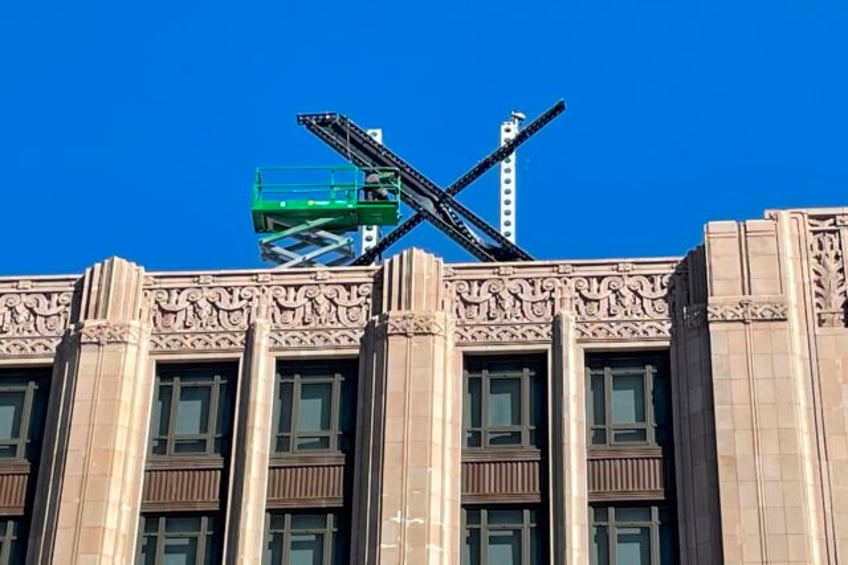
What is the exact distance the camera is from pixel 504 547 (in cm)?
3212

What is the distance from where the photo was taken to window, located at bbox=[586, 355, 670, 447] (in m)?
32.9

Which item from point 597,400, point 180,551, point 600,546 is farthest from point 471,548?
point 180,551

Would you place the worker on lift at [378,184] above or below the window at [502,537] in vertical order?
above

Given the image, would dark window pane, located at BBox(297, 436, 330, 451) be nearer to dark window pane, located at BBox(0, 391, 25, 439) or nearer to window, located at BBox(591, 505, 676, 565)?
window, located at BBox(591, 505, 676, 565)

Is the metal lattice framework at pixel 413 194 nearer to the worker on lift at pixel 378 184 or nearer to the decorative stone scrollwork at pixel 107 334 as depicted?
the worker on lift at pixel 378 184

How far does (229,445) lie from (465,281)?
616cm

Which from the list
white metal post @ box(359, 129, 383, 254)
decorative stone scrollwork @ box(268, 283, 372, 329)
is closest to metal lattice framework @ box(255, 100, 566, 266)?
white metal post @ box(359, 129, 383, 254)

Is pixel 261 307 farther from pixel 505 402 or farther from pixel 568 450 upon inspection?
pixel 568 450

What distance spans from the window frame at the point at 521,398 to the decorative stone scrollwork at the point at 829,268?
593 centimetres

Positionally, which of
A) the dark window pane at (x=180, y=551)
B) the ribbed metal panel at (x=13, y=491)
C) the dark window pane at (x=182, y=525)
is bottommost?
the dark window pane at (x=180, y=551)

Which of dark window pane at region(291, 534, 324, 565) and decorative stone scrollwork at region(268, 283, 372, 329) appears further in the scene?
decorative stone scrollwork at region(268, 283, 372, 329)

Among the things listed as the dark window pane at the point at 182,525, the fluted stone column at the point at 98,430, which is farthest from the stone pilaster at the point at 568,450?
the fluted stone column at the point at 98,430

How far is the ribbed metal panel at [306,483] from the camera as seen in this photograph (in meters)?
32.7

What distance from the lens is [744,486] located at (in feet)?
102
